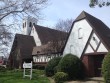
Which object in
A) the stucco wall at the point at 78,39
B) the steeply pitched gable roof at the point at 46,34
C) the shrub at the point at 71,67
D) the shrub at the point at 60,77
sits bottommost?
the shrub at the point at 60,77

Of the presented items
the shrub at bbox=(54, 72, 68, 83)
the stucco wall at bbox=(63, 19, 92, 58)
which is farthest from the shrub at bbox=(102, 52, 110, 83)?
the stucco wall at bbox=(63, 19, 92, 58)

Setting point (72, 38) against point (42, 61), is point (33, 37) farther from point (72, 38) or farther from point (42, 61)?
point (72, 38)

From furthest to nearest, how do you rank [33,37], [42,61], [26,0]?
[33,37], [42,61], [26,0]

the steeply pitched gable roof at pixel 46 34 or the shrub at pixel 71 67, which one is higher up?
the steeply pitched gable roof at pixel 46 34

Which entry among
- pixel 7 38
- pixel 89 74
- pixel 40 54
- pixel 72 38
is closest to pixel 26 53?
pixel 40 54

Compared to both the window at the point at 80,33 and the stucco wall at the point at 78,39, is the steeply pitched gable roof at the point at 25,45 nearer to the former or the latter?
the stucco wall at the point at 78,39

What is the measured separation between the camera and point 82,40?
3062cm

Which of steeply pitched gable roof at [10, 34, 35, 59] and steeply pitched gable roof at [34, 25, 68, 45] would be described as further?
steeply pitched gable roof at [34, 25, 68, 45]

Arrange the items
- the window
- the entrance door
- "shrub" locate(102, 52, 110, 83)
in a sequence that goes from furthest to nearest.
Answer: the window, the entrance door, "shrub" locate(102, 52, 110, 83)

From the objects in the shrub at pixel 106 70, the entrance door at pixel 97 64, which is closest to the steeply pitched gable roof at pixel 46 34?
the entrance door at pixel 97 64

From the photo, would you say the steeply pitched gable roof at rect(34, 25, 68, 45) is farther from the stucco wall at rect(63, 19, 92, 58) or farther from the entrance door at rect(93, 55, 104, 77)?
the entrance door at rect(93, 55, 104, 77)

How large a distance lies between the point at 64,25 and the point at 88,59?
4123cm

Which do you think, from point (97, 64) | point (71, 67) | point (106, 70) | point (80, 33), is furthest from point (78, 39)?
point (106, 70)

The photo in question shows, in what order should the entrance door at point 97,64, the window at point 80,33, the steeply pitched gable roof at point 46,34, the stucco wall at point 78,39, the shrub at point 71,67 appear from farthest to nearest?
1. the steeply pitched gable roof at point 46,34
2. the window at point 80,33
3. the stucco wall at point 78,39
4. the entrance door at point 97,64
5. the shrub at point 71,67
